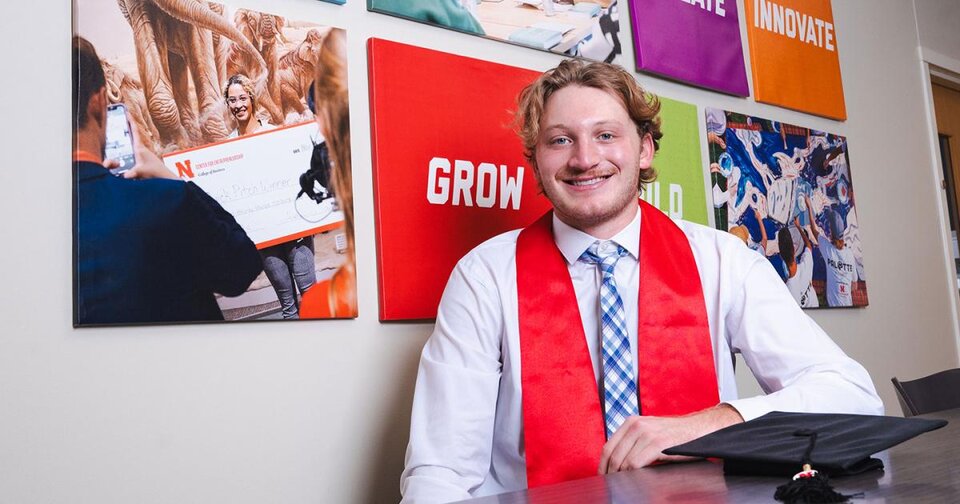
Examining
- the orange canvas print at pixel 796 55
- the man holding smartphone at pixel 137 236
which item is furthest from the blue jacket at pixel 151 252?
Answer: the orange canvas print at pixel 796 55

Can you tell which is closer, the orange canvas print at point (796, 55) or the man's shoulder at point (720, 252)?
the man's shoulder at point (720, 252)

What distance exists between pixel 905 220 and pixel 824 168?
612 millimetres

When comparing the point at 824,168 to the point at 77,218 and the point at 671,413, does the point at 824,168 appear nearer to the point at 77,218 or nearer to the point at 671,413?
the point at 671,413

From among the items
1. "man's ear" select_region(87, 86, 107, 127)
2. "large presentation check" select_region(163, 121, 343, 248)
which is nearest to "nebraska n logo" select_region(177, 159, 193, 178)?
"large presentation check" select_region(163, 121, 343, 248)

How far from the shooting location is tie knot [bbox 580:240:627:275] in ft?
5.29

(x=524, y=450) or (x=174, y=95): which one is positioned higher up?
(x=174, y=95)

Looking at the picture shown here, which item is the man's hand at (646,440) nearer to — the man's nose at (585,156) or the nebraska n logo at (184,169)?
the man's nose at (585,156)

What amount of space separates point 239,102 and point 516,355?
2.25ft

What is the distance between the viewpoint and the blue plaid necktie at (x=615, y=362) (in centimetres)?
149

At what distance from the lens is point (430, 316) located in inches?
71.2

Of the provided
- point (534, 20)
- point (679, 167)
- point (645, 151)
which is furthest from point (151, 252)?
point (679, 167)

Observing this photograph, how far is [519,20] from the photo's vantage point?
2.08 metres

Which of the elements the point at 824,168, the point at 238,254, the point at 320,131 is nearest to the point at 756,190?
the point at 824,168

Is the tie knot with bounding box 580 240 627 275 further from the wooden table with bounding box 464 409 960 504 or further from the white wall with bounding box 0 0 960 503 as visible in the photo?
the wooden table with bounding box 464 409 960 504
